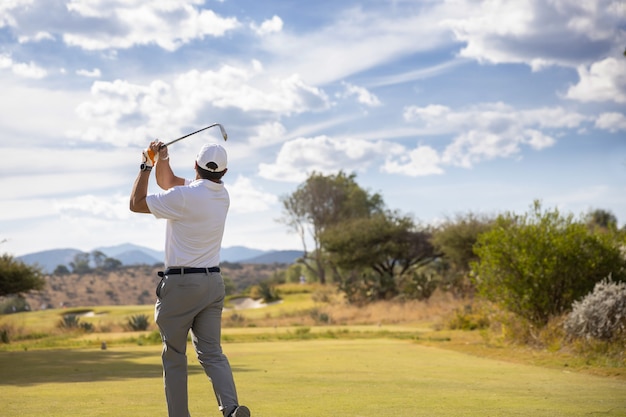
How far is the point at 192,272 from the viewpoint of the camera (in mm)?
6188

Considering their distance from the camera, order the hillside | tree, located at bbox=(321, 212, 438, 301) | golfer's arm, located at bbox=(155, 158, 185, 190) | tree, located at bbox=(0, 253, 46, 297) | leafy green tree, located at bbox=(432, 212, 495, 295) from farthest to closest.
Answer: the hillside
tree, located at bbox=(321, 212, 438, 301)
leafy green tree, located at bbox=(432, 212, 495, 295)
tree, located at bbox=(0, 253, 46, 297)
golfer's arm, located at bbox=(155, 158, 185, 190)

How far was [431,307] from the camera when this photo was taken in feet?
106

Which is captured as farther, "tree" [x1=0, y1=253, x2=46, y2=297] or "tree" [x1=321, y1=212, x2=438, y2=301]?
"tree" [x1=321, y1=212, x2=438, y2=301]

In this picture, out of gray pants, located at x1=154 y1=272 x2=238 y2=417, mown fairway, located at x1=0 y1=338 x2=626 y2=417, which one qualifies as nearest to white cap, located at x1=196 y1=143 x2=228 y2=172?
gray pants, located at x1=154 y1=272 x2=238 y2=417

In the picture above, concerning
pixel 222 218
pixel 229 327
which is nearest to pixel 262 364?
pixel 222 218

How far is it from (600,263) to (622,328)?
3182mm

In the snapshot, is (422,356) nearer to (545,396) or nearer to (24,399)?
(545,396)

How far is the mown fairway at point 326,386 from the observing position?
8.03 meters

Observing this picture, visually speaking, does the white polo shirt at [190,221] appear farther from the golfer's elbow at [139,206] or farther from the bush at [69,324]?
the bush at [69,324]

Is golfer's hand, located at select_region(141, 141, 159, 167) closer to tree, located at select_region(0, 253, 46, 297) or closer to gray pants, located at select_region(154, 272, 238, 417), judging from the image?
gray pants, located at select_region(154, 272, 238, 417)

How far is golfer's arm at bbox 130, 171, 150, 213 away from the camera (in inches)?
241

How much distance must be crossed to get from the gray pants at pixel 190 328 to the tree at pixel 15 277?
72.9 ft

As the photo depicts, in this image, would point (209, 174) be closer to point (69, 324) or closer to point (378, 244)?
point (69, 324)

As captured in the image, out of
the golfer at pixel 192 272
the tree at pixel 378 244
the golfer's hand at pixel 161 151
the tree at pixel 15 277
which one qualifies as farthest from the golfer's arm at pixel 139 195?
the tree at pixel 378 244
